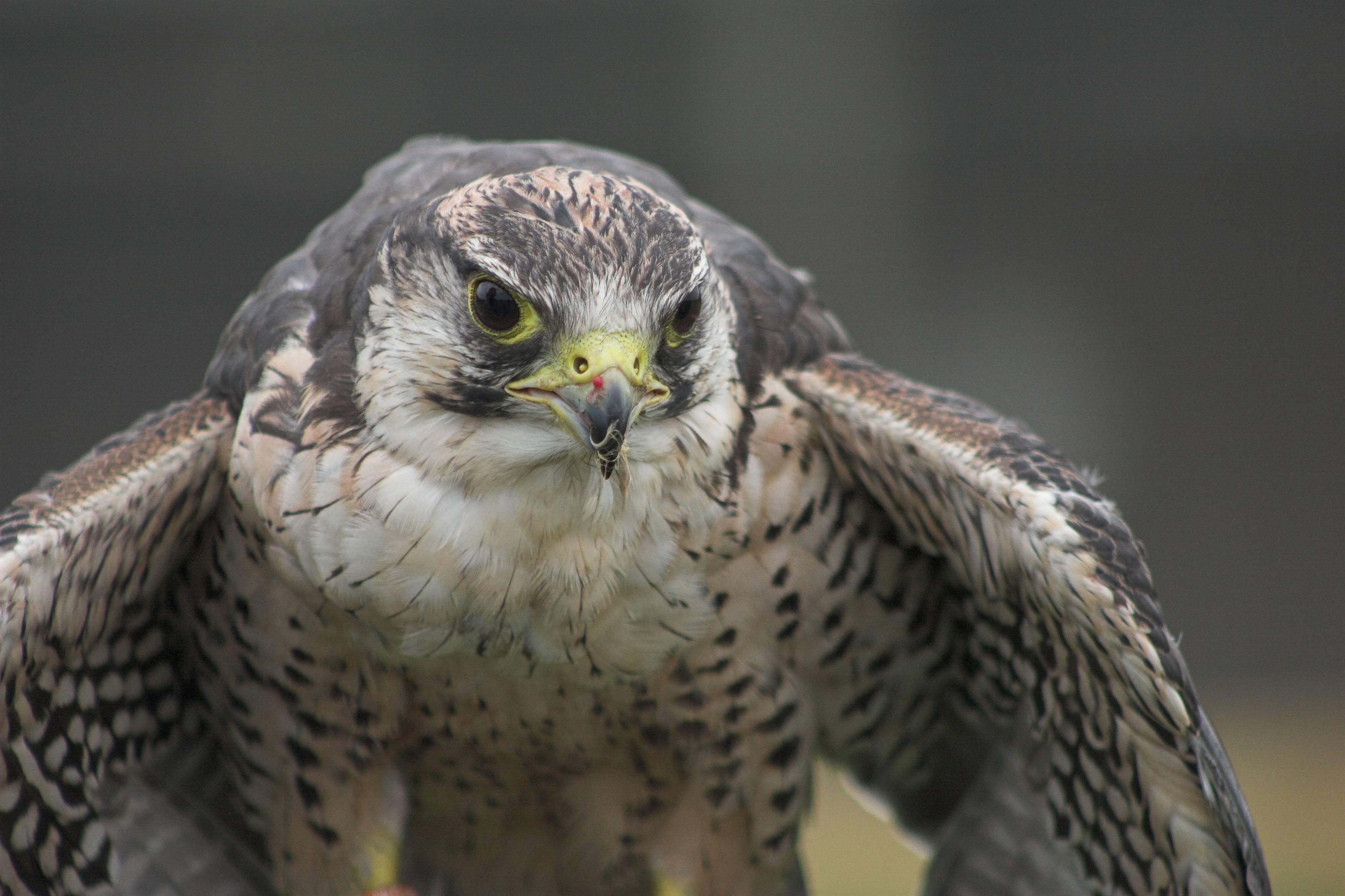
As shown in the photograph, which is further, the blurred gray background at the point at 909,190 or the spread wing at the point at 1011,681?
the blurred gray background at the point at 909,190

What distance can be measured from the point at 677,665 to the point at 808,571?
36cm

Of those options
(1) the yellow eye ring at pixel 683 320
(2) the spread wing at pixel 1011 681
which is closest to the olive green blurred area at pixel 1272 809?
(2) the spread wing at pixel 1011 681

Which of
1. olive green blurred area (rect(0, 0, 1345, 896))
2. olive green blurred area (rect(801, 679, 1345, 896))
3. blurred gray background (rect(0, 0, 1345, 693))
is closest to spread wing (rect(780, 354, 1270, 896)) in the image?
olive green blurred area (rect(801, 679, 1345, 896))

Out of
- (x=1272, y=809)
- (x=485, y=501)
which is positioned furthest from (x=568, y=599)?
(x=1272, y=809)

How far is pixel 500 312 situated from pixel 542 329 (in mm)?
84

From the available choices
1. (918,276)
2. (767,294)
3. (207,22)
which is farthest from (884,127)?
(767,294)

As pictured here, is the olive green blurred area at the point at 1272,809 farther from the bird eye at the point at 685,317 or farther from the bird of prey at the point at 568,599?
the bird eye at the point at 685,317

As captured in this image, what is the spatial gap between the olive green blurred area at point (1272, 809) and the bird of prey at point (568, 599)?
277 cm

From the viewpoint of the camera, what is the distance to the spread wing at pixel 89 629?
2594 mm

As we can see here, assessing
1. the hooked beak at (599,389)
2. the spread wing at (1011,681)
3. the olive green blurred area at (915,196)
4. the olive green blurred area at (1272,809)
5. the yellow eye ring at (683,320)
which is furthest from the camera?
the olive green blurred area at (915,196)

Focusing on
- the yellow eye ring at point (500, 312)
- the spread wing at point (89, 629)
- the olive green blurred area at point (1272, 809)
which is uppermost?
the yellow eye ring at point (500, 312)

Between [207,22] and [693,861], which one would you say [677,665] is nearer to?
[693,861]

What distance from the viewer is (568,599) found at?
2.49 m

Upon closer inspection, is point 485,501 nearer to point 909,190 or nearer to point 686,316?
point 686,316
